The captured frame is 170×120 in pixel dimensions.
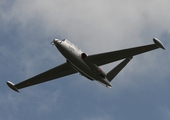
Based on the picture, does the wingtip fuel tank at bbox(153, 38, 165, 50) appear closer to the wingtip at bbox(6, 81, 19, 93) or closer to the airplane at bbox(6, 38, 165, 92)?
the airplane at bbox(6, 38, 165, 92)

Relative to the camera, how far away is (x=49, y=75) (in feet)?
238

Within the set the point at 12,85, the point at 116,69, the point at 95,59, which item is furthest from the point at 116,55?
the point at 12,85

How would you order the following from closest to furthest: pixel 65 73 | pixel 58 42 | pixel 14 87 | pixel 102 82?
pixel 58 42, pixel 102 82, pixel 65 73, pixel 14 87

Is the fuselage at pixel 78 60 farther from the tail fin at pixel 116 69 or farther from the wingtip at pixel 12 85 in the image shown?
the wingtip at pixel 12 85

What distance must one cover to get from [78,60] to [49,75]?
424 inches

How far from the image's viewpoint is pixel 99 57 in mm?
64750

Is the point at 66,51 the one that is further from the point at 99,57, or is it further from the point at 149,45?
the point at 149,45

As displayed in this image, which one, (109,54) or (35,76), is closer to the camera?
(109,54)

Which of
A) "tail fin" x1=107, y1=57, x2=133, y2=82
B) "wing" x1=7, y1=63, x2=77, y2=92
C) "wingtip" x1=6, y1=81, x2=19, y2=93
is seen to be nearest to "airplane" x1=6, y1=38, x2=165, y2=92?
"tail fin" x1=107, y1=57, x2=133, y2=82

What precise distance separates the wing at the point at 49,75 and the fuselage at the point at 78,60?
168 inches

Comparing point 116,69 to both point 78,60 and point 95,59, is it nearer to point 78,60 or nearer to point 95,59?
point 95,59

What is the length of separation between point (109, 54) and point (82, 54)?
14.2 ft

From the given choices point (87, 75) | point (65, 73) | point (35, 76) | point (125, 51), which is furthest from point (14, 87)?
point (125, 51)

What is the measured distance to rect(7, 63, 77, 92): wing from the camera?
230 ft
